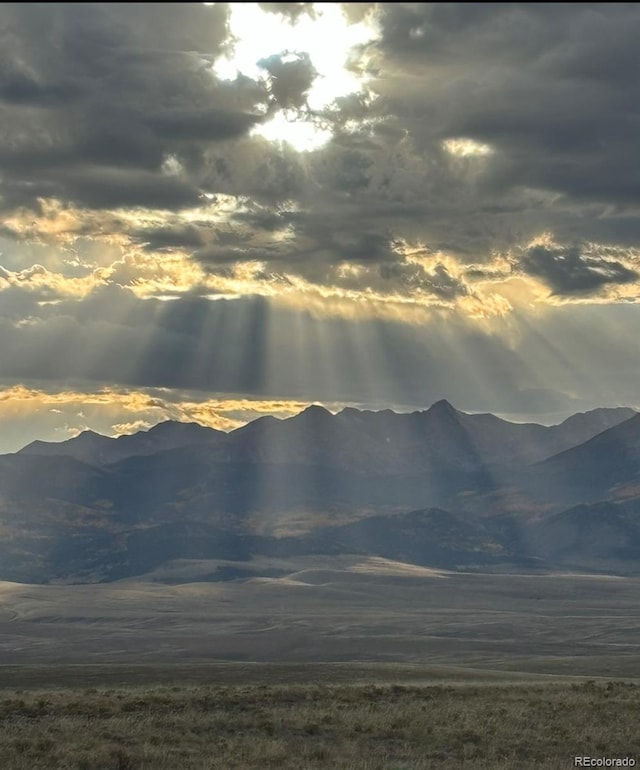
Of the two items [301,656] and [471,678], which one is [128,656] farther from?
[471,678]

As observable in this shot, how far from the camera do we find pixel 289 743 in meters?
35.8

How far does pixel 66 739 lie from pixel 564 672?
230 feet

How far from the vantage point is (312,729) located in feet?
127

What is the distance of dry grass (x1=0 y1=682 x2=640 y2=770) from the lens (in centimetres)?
3256

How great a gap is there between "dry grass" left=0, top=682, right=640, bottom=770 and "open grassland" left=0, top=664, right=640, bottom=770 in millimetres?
42

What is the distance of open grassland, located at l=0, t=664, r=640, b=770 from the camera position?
107 feet

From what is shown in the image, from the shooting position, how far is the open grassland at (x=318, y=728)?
1283 inches

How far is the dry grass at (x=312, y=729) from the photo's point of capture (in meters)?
32.6

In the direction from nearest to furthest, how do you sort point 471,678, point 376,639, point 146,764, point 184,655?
point 146,764 → point 471,678 → point 184,655 → point 376,639

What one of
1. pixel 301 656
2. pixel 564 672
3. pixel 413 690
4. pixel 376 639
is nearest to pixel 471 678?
pixel 413 690

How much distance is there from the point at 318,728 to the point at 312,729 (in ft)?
1.16

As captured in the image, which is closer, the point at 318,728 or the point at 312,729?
the point at 312,729

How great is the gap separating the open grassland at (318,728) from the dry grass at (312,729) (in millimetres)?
42

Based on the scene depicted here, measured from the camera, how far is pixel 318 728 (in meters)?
38.9
